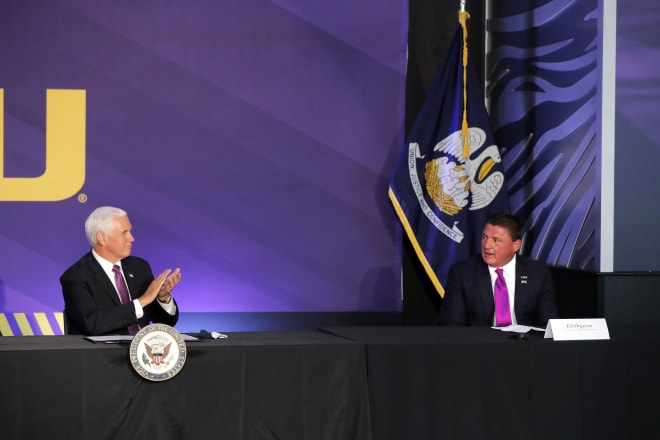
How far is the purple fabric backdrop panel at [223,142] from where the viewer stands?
4.87 m

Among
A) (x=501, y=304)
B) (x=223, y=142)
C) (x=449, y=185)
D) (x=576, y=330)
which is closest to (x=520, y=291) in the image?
(x=501, y=304)

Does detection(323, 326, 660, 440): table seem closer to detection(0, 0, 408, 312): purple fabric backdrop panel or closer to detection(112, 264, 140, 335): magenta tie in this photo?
detection(112, 264, 140, 335): magenta tie

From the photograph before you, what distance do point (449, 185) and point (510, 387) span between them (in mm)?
2109

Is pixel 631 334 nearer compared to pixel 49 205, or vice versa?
pixel 631 334

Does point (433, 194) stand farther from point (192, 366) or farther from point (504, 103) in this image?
point (192, 366)

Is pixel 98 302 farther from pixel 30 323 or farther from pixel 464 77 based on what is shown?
pixel 464 77

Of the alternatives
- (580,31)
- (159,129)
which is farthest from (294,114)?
(580,31)

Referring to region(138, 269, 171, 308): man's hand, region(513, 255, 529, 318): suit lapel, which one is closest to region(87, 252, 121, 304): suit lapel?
region(138, 269, 171, 308): man's hand

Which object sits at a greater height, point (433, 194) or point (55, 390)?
point (433, 194)

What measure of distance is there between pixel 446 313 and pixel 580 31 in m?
1.71

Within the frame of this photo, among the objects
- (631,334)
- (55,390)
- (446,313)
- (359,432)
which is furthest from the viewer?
(446,313)

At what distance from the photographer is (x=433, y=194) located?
187 inches

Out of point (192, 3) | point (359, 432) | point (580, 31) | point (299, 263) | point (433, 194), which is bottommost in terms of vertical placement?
point (359, 432)

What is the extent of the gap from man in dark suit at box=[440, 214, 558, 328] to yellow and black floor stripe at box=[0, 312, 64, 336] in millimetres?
2512
